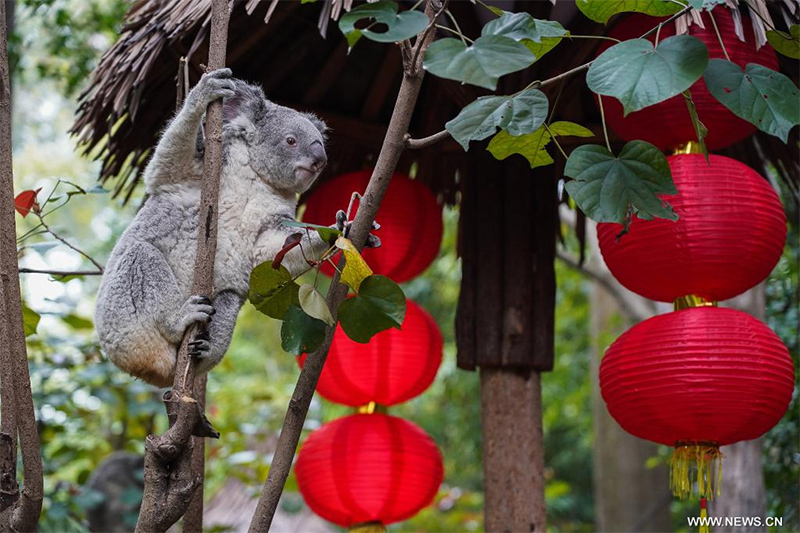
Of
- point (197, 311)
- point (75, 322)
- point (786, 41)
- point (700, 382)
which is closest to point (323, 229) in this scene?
point (197, 311)

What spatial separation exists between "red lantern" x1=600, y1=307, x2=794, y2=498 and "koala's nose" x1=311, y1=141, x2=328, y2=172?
964 mm

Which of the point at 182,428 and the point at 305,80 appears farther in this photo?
the point at 305,80

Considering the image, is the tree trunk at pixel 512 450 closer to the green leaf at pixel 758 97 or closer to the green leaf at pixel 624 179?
the green leaf at pixel 624 179

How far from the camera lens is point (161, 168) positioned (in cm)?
231

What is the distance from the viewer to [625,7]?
204 cm

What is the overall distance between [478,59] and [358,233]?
0.50 meters

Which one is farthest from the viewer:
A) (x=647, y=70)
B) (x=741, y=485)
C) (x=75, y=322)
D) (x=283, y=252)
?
(x=75, y=322)

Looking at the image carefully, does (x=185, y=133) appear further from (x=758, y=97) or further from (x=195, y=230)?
(x=758, y=97)

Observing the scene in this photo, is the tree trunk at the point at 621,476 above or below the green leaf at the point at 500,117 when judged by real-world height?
below

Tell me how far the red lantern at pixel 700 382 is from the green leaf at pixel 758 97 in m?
0.60

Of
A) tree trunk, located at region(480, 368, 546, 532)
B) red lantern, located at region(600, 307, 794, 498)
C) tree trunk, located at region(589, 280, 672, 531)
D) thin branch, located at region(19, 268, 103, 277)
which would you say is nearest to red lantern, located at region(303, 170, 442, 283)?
tree trunk, located at region(480, 368, 546, 532)

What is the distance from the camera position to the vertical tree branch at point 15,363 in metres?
1.97

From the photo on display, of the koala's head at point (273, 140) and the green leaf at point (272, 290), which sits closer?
the green leaf at point (272, 290)

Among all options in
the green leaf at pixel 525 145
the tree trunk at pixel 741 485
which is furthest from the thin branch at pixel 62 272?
the tree trunk at pixel 741 485
